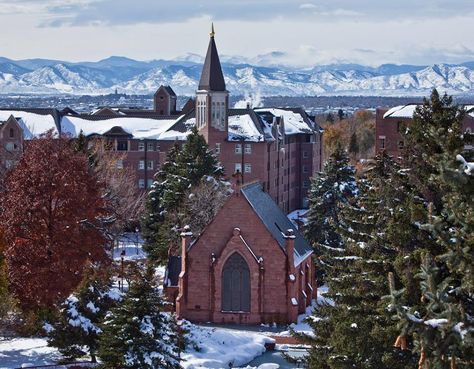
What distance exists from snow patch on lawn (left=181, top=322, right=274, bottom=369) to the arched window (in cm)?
346

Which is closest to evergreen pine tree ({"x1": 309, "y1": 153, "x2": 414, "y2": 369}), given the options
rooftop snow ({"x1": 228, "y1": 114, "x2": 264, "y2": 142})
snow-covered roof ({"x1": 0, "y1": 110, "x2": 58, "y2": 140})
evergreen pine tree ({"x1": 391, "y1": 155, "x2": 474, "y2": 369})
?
evergreen pine tree ({"x1": 391, "y1": 155, "x2": 474, "y2": 369})

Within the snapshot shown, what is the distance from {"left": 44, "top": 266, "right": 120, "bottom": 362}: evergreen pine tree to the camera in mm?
32906

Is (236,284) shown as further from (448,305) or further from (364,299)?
(448,305)

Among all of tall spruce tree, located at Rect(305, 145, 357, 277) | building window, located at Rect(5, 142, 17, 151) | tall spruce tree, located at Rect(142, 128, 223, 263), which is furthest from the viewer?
building window, located at Rect(5, 142, 17, 151)

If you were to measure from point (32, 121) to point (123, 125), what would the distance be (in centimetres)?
980

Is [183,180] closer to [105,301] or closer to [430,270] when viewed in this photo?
[105,301]

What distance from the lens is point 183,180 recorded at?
62000 millimetres

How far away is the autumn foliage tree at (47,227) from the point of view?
122 ft

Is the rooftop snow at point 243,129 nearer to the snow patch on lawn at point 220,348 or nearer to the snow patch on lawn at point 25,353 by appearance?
the snow patch on lawn at point 220,348

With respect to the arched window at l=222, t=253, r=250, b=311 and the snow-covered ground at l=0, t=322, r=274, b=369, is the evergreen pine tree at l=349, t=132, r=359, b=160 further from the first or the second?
the snow-covered ground at l=0, t=322, r=274, b=369

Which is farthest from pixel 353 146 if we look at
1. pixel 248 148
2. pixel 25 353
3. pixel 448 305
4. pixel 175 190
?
pixel 448 305

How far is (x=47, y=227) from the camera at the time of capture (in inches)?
1496

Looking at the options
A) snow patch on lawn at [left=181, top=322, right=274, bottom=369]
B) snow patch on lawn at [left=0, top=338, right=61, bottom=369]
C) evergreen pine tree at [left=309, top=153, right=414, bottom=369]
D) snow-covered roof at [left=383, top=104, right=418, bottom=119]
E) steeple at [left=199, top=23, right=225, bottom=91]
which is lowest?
snow patch on lawn at [left=181, top=322, right=274, bottom=369]

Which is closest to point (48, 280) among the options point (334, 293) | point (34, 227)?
point (34, 227)
